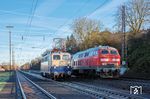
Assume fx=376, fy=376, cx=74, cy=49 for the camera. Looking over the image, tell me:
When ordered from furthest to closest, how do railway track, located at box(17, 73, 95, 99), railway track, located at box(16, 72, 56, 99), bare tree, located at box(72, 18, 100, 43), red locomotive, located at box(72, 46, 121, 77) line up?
bare tree, located at box(72, 18, 100, 43)
red locomotive, located at box(72, 46, 121, 77)
railway track, located at box(16, 72, 56, 99)
railway track, located at box(17, 73, 95, 99)

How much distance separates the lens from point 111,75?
39125 millimetres

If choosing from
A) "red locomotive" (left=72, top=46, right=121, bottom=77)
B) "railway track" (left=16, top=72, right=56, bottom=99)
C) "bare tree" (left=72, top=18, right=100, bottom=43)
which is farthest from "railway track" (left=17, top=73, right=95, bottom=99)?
"bare tree" (left=72, top=18, right=100, bottom=43)

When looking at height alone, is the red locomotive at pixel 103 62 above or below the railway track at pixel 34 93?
above

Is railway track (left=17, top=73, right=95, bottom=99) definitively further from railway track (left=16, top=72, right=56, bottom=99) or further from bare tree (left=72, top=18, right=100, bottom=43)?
bare tree (left=72, top=18, right=100, bottom=43)

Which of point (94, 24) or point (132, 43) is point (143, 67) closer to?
point (132, 43)

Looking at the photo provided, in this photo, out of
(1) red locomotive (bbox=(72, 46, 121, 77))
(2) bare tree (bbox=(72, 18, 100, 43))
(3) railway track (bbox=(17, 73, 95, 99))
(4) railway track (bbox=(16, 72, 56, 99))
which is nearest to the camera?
(3) railway track (bbox=(17, 73, 95, 99))

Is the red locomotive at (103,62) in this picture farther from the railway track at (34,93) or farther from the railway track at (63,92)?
the railway track at (34,93)

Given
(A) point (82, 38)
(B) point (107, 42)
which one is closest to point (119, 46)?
(B) point (107, 42)

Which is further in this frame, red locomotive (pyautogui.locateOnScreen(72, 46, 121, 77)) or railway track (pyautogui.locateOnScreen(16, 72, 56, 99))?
red locomotive (pyautogui.locateOnScreen(72, 46, 121, 77))

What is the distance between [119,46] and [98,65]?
2638 centimetres

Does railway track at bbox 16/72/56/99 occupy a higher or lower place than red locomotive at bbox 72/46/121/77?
lower

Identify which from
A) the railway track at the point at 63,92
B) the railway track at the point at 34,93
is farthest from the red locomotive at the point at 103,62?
the railway track at the point at 34,93

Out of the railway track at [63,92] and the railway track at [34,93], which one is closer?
the railway track at [63,92]

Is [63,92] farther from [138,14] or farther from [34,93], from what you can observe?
[138,14]
